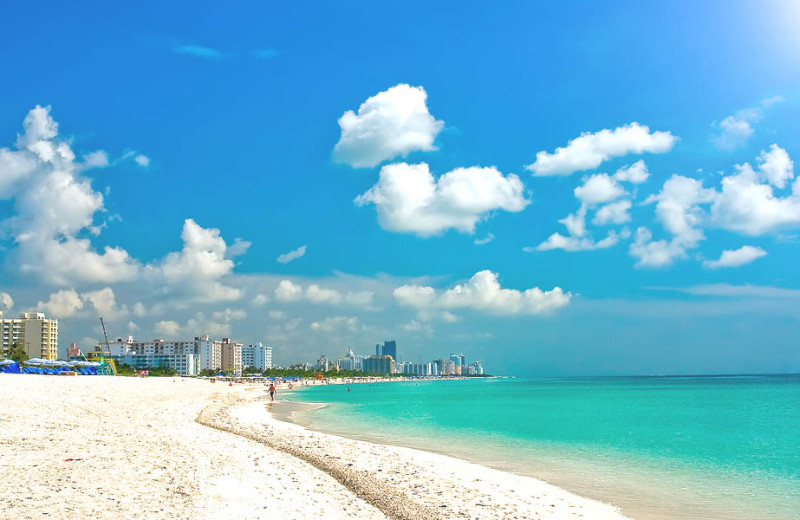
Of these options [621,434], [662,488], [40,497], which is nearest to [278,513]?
[40,497]

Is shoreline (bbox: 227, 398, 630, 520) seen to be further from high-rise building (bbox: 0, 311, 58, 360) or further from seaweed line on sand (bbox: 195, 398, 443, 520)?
high-rise building (bbox: 0, 311, 58, 360)

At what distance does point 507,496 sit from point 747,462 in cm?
1540

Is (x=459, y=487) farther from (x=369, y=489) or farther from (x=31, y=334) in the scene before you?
(x=31, y=334)

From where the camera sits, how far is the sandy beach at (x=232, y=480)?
10.4 meters

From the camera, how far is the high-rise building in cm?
17875

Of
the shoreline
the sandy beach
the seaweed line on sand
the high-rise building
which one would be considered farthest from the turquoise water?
the high-rise building

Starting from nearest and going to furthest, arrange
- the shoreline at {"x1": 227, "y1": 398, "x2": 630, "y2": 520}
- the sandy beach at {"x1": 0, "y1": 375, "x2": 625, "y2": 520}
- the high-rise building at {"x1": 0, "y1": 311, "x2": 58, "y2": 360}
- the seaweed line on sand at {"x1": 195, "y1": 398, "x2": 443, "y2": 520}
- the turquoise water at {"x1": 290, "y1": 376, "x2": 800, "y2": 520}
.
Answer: the sandy beach at {"x1": 0, "y1": 375, "x2": 625, "y2": 520} → the seaweed line on sand at {"x1": 195, "y1": 398, "x2": 443, "y2": 520} → the shoreline at {"x1": 227, "y1": 398, "x2": 630, "y2": 520} → the turquoise water at {"x1": 290, "y1": 376, "x2": 800, "y2": 520} → the high-rise building at {"x1": 0, "y1": 311, "x2": 58, "y2": 360}

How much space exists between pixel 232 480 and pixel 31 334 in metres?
204

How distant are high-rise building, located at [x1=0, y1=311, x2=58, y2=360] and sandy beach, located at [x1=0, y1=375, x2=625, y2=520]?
190 m

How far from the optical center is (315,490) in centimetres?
1296

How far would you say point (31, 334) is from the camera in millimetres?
182250

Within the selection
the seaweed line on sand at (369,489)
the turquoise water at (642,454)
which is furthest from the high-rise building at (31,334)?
the seaweed line on sand at (369,489)

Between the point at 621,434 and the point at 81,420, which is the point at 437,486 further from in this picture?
the point at 621,434

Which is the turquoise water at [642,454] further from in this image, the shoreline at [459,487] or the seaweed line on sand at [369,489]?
the seaweed line on sand at [369,489]
